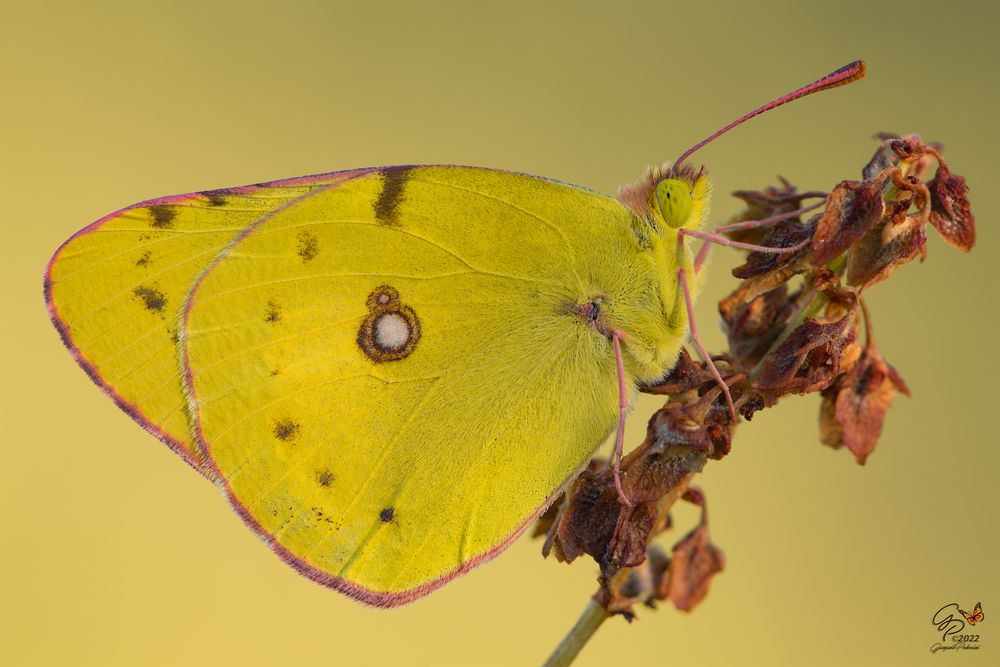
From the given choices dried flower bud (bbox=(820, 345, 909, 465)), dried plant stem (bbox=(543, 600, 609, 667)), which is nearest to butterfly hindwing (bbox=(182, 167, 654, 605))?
dried plant stem (bbox=(543, 600, 609, 667))

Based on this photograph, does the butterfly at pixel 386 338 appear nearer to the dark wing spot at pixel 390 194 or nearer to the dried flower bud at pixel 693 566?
the dark wing spot at pixel 390 194

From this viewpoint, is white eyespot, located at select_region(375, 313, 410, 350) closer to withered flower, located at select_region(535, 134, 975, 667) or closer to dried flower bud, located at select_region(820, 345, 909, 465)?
withered flower, located at select_region(535, 134, 975, 667)

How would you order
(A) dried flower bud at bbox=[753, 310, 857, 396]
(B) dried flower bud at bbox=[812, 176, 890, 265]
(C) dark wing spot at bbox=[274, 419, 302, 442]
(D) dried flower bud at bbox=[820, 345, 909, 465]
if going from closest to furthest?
1. (B) dried flower bud at bbox=[812, 176, 890, 265]
2. (A) dried flower bud at bbox=[753, 310, 857, 396]
3. (D) dried flower bud at bbox=[820, 345, 909, 465]
4. (C) dark wing spot at bbox=[274, 419, 302, 442]

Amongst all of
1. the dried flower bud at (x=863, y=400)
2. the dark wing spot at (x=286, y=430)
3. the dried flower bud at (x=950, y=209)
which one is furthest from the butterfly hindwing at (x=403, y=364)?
the dried flower bud at (x=950, y=209)

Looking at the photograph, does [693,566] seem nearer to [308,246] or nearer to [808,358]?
[808,358]

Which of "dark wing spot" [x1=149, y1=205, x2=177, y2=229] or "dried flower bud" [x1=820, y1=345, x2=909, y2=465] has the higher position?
"dark wing spot" [x1=149, y1=205, x2=177, y2=229]

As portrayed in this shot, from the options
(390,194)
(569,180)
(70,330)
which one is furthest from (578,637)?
(569,180)
